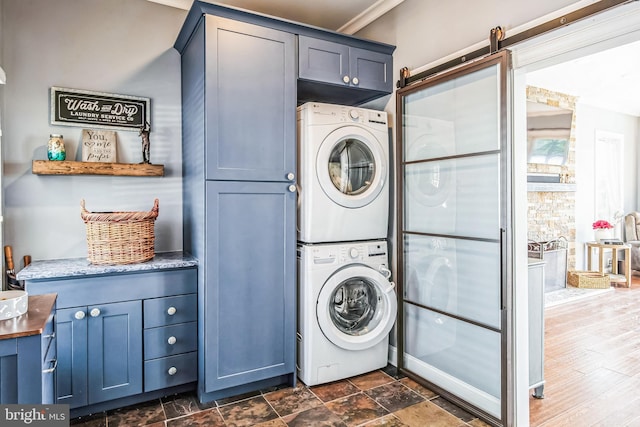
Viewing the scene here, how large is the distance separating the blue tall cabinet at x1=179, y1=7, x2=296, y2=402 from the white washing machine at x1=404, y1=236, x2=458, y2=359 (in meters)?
0.84

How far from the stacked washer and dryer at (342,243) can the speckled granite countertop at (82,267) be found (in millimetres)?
793

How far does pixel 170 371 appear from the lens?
92.8 inches

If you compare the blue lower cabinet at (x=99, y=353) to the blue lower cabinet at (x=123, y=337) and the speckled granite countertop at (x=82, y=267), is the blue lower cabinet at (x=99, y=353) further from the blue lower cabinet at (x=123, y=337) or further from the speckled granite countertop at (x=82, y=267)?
the speckled granite countertop at (x=82, y=267)

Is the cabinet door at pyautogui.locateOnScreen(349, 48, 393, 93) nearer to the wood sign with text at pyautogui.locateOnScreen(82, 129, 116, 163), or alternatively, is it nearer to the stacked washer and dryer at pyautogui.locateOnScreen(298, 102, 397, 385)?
the stacked washer and dryer at pyautogui.locateOnScreen(298, 102, 397, 385)

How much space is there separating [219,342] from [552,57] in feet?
7.64

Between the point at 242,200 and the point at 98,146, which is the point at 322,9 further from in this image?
the point at 98,146

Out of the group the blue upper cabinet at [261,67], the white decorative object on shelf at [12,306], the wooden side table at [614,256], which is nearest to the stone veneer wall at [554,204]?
the wooden side table at [614,256]

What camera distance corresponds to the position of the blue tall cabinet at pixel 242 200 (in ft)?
7.49

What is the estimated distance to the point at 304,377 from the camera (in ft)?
8.45

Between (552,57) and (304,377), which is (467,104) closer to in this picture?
(552,57)

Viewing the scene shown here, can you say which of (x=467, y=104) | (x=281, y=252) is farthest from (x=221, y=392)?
(x=467, y=104)

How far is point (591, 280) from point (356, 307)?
4235 mm

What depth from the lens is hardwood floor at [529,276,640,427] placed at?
7.33ft

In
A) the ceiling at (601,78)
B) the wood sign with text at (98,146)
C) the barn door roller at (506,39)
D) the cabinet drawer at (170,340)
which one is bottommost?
the cabinet drawer at (170,340)
